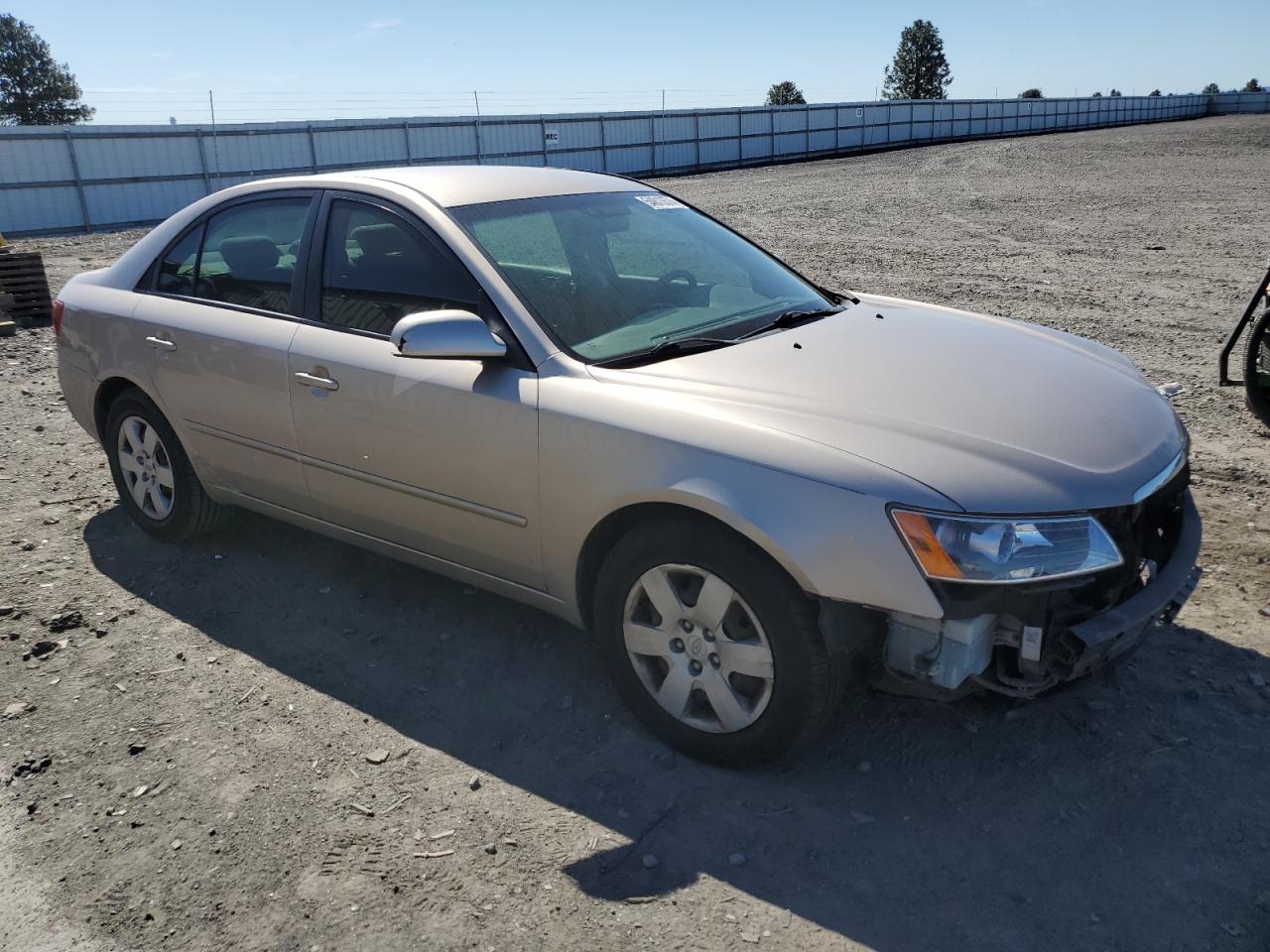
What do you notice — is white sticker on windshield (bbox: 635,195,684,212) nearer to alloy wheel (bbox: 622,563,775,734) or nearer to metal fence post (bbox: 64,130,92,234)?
alloy wheel (bbox: 622,563,775,734)

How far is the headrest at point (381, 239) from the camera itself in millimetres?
3787

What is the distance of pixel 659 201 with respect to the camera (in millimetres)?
4422

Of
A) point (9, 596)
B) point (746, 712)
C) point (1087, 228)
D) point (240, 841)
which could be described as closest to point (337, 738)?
point (240, 841)

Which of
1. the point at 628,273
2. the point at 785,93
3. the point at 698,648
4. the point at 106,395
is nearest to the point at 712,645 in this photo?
the point at 698,648

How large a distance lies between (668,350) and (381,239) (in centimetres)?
120

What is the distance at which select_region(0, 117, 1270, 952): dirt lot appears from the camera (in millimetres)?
2619

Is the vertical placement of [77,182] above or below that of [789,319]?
above

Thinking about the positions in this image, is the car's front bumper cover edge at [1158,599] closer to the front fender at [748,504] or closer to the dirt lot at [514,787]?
the dirt lot at [514,787]

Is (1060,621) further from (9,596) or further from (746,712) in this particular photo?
(9,596)

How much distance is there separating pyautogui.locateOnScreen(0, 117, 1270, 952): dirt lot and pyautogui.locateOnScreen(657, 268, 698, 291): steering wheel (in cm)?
Result: 138

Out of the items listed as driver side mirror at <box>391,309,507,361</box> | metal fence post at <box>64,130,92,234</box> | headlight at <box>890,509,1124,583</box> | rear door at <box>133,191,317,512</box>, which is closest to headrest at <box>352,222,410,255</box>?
rear door at <box>133,191,317,512</box>

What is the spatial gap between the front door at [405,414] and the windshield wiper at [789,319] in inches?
33.3

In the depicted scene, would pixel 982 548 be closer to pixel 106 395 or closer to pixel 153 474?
pixel 153 474

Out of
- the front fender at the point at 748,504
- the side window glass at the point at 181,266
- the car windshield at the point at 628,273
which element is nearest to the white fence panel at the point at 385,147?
the side window glass at the point at 181,266
